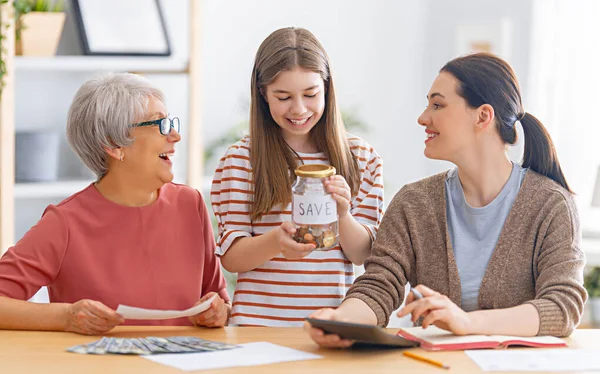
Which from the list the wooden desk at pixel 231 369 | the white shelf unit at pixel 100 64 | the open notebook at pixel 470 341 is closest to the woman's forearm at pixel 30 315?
the wooden desk at pixel 231 369

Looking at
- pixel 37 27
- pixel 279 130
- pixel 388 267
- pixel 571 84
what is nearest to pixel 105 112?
pixel 279 130

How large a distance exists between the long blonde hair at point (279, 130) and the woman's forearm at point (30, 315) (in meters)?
0.56

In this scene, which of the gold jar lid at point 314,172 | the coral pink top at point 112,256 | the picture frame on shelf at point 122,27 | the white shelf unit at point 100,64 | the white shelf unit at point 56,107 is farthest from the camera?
the picture frame on shelf at point 122,27

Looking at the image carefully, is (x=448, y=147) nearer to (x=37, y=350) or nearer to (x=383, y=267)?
(x=383, y=267)

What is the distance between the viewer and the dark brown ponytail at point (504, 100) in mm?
2102

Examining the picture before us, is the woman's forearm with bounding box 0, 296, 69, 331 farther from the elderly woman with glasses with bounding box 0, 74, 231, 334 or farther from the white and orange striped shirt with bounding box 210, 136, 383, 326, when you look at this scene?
the white and orange striped shirt with bounding box 210, 136, 383, 326

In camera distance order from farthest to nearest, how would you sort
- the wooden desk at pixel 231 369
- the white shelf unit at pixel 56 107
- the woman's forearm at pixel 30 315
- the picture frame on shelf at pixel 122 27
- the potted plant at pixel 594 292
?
the potted plant at pixel 594 292, the picture frame on shelf at pixel 122 27, the white shelf unit at pixel 56 107, the woman's forearm at pixel 30 315, the wooden desk at pixel 231 369

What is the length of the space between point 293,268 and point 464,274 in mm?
458

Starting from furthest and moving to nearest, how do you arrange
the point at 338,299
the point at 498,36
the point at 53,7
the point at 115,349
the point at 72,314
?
the point at 498,36 → the point at 53,7 → the point at 338,299 → the point at 72,314 → the point at 115,349

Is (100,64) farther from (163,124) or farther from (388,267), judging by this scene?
(388,267)

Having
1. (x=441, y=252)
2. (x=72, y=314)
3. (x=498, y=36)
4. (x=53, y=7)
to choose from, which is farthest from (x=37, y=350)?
(x=498, y=36)

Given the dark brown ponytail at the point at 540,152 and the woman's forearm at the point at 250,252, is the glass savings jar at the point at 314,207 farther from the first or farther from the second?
the dark brown ponytail at the point at 540,152

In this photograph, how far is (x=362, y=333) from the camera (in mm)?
1719

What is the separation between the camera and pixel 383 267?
211cm
